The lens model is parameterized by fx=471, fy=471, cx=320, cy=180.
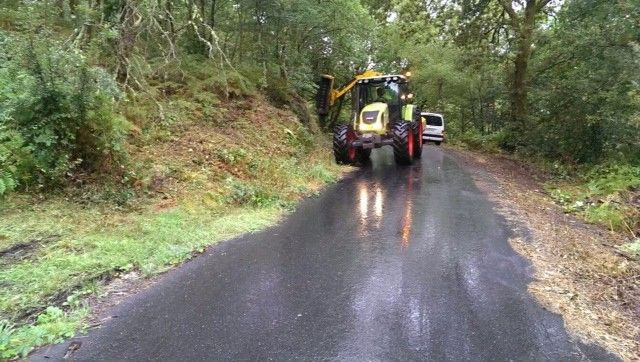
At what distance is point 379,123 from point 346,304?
29.9ft

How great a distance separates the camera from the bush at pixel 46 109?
6293mm

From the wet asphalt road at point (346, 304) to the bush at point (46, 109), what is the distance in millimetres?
Answer: 2658

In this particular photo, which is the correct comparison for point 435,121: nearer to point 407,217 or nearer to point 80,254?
point 407,217

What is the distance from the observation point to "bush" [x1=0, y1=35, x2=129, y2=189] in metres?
6.29

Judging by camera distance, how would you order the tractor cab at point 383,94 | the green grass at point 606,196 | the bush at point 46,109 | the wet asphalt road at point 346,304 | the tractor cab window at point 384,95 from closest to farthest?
the wet asphalt road at point 346,304 < the bush at point 46,109 < the green grass at point 606,196 < the tractor cab at point 383,94 < the tractor cab window at point 384,95

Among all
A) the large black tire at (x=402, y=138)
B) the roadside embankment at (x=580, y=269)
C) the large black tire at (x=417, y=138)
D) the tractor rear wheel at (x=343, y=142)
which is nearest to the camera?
the roadside embankment at (x=580, y=269)

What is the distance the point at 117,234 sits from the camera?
6.07 m

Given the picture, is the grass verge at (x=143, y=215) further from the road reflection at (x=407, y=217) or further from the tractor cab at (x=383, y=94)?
the tractor cab at (x=383, y=94)

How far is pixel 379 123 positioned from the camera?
13.3m

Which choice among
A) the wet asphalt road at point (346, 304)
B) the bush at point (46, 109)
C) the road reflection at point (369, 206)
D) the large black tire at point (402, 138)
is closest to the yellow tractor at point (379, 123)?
the large black tire at point (402, 138)

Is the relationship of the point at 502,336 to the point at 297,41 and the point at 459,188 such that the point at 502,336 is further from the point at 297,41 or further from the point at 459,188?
the point at 297,41

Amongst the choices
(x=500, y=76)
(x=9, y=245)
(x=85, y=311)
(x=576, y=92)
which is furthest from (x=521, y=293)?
(x=500, y=76)

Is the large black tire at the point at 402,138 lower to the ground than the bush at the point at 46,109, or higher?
lower

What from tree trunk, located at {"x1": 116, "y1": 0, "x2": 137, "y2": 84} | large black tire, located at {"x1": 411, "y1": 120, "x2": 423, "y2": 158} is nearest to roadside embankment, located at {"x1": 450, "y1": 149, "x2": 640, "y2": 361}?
large black tire, located at {"x1": 411, "y1": 120, "x2": 423, "y2": 158}
